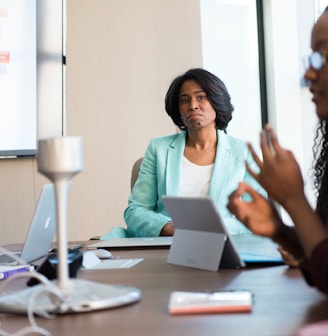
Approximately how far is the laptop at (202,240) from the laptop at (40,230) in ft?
1.14

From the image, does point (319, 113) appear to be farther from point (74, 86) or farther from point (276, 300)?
point (74, 86)

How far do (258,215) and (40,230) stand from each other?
30.4 inches

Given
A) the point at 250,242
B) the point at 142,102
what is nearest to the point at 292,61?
the point at 142,102

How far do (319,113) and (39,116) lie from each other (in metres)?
2.61

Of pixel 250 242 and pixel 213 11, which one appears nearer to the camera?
pixel 250 242

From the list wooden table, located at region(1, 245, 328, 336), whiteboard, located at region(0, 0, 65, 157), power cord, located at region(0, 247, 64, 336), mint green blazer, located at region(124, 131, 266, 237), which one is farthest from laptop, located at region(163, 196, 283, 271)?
whiteboard, located at region(0, 0, 65, 157)

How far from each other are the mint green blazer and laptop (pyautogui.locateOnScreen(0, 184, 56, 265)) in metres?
0.86

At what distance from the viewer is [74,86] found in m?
3.86

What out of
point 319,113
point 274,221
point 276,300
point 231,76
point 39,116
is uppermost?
point 231,76

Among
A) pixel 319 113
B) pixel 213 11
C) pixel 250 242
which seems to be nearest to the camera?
pixel 319 113

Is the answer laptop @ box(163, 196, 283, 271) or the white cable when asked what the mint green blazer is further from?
the white cable

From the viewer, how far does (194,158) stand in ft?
10.0

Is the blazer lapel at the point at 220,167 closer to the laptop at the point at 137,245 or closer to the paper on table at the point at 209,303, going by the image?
the laptop at the point at 137,245

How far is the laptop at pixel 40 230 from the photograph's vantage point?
165 centimetres
